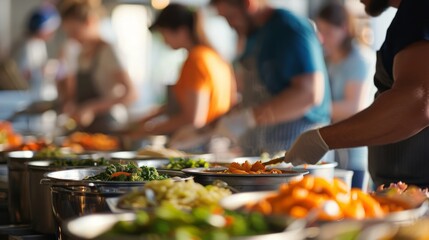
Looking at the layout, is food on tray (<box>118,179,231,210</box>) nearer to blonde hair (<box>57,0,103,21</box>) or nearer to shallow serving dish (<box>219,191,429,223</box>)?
shallow serving dish (<box>219,191,429,223</box>)

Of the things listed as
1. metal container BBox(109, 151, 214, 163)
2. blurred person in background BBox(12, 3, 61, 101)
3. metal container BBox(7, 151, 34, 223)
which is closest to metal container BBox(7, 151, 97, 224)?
metal container BBox(7, 151, 34, 223)

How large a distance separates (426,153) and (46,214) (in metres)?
1.25

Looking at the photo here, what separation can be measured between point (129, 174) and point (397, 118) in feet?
2.81

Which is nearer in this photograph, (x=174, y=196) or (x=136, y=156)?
(x=174, y=196)

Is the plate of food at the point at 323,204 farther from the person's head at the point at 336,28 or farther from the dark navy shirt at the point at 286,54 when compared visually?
the person's head at the point at 336,28

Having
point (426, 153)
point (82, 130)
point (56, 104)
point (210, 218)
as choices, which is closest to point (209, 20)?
point (56, 104)

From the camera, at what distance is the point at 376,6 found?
2941 mm

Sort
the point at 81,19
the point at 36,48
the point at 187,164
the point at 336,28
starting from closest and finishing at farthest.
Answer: the point at 187,164, the point at 336,28, the point at 81,19, the point at 36,48

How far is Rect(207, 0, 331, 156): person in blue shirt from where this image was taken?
4227 millimetres

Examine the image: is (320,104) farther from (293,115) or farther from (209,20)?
(209,20)

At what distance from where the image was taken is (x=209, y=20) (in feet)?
39.3

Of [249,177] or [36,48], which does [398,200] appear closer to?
[249,177]

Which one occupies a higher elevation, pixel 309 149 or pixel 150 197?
pixel 309 149

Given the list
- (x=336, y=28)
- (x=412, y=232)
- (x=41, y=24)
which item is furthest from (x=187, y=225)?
(x=41, y=24)
